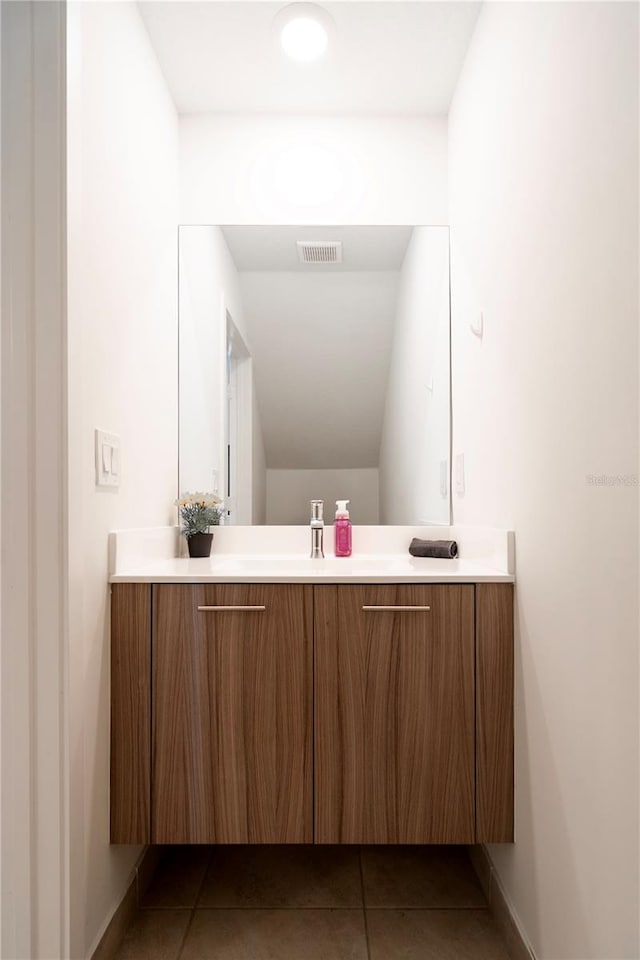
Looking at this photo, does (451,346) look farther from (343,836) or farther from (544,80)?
(343,836)

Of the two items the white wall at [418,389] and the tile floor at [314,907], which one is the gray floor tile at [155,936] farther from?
the white wall at [418,389]

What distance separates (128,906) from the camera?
61.9 inches

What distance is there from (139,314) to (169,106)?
814 millimetres

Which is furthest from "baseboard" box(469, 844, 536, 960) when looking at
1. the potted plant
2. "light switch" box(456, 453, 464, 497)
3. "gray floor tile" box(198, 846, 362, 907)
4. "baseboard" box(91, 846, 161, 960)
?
the potted plant

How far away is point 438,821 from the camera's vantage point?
148 centimetres

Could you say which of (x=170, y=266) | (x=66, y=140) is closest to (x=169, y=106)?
(x=170, y=266)

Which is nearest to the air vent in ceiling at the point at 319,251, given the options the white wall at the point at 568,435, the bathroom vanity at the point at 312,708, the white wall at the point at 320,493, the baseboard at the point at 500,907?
the white wall at the point at 568,435

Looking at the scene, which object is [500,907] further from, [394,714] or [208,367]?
[208,367]

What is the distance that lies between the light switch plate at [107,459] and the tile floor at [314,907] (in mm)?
1096

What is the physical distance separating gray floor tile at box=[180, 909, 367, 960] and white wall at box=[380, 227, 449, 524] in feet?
3.71

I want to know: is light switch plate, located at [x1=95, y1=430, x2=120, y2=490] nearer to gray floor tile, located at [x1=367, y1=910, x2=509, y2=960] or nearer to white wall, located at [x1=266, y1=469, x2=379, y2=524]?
white wall, located at [x1=266, y1=469, x2=379, y2=524]

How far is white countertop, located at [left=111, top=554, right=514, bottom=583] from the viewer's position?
150 centimetres

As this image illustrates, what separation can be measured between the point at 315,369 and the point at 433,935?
1.65 m

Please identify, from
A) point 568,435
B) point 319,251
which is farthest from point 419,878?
point 319,251
